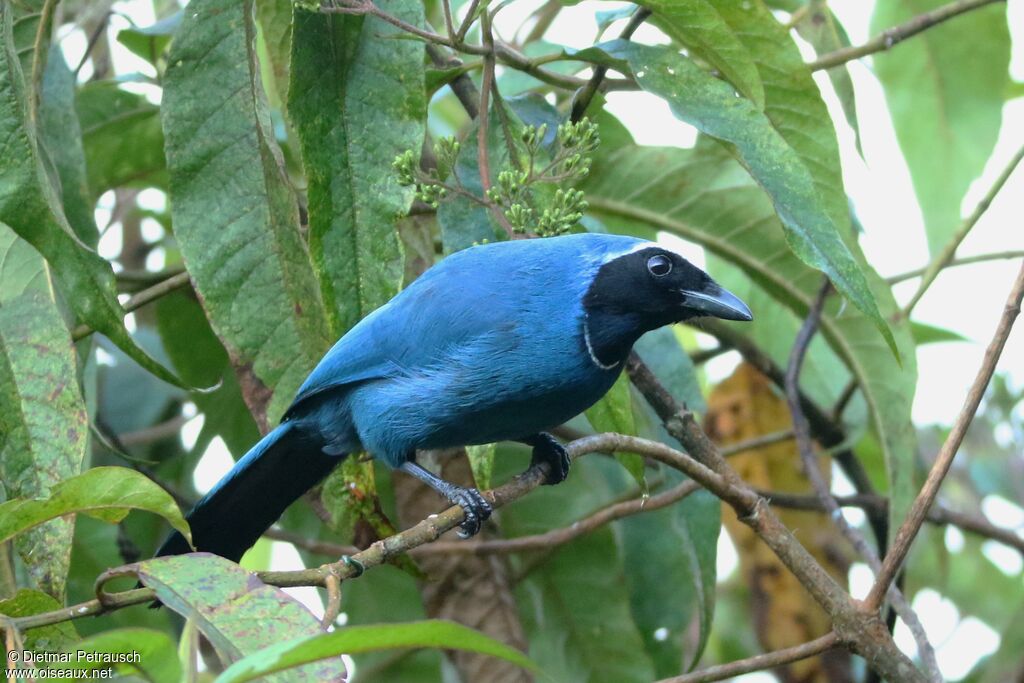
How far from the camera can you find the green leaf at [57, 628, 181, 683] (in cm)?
179

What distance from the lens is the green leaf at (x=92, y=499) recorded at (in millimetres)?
2066

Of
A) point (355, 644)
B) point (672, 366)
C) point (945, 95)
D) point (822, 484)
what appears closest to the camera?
point (355, 644)

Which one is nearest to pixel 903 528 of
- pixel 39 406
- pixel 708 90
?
pixel 708 90

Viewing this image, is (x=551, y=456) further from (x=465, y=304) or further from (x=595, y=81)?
(x=595, y=81)

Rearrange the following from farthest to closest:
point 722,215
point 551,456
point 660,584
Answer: point 660,584 → point 722,215 → point 551,456

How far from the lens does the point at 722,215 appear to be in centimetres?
389

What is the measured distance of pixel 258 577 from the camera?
6.86 ft

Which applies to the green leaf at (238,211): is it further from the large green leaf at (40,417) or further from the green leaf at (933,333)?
the green leaf at (933,333)

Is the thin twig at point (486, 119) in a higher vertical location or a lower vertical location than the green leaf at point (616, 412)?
higher

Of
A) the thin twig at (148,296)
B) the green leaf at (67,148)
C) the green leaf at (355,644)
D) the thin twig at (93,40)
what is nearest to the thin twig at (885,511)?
the thin twig at (148,296)

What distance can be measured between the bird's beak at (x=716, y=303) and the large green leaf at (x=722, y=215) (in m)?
0.78

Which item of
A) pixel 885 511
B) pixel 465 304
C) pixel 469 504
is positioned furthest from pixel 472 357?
pixel 885 511

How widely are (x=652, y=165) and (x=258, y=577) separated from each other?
217cm

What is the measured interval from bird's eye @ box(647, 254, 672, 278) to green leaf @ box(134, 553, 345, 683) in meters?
1.40
